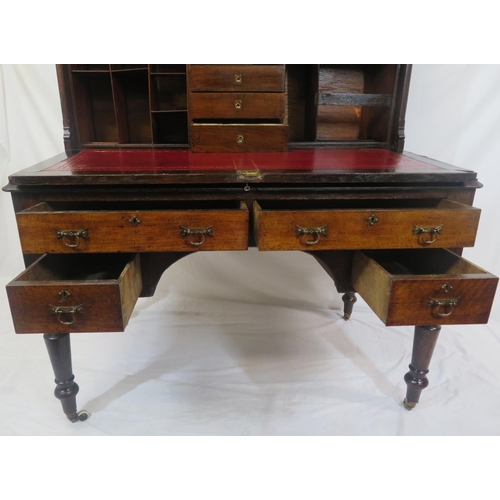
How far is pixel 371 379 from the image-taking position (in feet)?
5.47

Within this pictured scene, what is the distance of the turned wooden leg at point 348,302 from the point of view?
2.05 meters

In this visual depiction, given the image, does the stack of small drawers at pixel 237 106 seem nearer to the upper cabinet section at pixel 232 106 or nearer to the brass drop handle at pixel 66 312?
the upper cabinet section at pixel 232 106

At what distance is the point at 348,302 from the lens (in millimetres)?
2068

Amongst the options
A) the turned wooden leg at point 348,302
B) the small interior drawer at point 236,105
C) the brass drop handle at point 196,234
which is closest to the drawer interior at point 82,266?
the brass drop handle at point 196,234

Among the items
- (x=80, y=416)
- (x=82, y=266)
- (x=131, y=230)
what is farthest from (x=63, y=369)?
(x=131, y=230)

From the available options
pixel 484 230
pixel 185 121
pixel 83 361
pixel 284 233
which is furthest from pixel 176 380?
pixel 484 230

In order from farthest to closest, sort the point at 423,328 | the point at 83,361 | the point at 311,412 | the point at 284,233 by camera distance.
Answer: the point at 83,361
the point at 311,412
the point at 423,328
the point at 284,233

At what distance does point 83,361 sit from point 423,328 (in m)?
1.31

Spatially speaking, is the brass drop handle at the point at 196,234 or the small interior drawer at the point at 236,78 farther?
the small interior drawer at the point at 236,78

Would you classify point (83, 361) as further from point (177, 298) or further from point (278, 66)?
point (278, 66)

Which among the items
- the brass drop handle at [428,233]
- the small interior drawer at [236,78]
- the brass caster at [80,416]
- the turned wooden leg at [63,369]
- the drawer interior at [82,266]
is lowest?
the brass caster at [80,416]

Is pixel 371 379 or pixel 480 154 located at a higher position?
pixel 480 154

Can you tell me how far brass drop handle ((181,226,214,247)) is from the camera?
120cm

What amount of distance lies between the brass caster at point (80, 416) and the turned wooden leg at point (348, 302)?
1.22 m
